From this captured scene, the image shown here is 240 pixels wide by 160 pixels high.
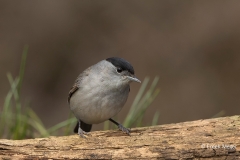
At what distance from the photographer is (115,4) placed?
8930mm

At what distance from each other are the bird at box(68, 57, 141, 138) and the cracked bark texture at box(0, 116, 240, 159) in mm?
354

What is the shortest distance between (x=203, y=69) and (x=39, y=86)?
11.1 ft

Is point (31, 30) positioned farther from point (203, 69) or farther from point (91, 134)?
point (91, 134)

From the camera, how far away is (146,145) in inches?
161

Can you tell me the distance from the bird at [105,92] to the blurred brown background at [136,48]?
10.7ft

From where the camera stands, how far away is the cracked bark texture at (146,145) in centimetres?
396

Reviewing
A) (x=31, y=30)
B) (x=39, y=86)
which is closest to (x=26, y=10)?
(x=31, y=30)

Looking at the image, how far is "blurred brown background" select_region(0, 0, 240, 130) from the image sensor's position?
8.38 meters

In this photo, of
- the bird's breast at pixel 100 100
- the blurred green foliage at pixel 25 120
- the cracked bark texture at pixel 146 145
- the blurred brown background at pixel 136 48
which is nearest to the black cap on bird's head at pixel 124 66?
the bird's breast at pixel 100 100

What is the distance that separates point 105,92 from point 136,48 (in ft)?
13.6

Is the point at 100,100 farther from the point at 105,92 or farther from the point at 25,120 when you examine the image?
the point at 25,120

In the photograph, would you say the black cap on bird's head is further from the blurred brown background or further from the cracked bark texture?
the blurred brown background

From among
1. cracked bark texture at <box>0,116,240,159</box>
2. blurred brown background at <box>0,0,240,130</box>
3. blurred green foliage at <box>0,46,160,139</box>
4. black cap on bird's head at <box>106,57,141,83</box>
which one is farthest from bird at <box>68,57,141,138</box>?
blurred brown background at <box>0,0,240,130</box>

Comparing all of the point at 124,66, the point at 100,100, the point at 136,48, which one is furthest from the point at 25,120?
the point at 136,48
